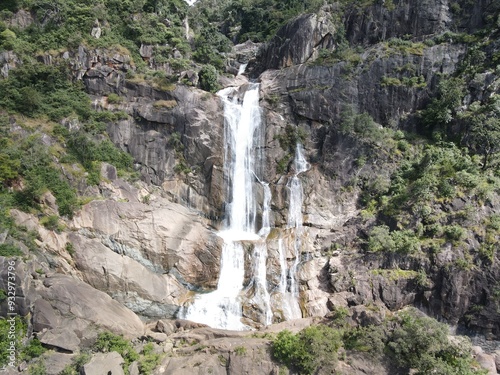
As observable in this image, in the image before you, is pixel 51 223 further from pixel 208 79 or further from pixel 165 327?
pixel 208 79

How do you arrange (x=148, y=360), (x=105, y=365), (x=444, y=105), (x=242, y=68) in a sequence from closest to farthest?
(x=105, y=365) < (x=148, y=360) < (x=444, y=105) < (x=242, y=68)

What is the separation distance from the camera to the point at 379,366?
1975cm

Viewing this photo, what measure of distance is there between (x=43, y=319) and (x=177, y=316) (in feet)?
27.1

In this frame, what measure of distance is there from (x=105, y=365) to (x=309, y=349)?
988cm

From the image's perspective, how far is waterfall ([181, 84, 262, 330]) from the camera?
85.6 ft

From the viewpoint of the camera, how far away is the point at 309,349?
19500 millimetres

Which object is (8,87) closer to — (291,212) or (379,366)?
(291,212)

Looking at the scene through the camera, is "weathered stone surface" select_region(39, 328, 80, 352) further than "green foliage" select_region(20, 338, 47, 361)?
Yes

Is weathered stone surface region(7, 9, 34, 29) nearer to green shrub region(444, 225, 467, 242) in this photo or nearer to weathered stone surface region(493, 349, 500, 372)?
green shrub region(444, 225, 467, 242)

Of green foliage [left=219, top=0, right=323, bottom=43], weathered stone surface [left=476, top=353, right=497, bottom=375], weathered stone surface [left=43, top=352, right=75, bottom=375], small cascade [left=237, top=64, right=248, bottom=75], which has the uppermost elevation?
green foliage [left=219, top=0, right=323, bottom=43]

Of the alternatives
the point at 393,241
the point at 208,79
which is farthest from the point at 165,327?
the point at 208,79

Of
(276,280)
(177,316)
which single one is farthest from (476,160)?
(177,316)

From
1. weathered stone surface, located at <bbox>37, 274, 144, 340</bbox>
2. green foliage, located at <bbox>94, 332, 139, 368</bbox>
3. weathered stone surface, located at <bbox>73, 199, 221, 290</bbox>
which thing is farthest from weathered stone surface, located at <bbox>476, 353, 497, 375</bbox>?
weathered stone surface, located at <bbox>37, 274, 144, 340</bbox>

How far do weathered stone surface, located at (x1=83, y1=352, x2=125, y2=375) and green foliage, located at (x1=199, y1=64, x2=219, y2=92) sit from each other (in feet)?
84.7
